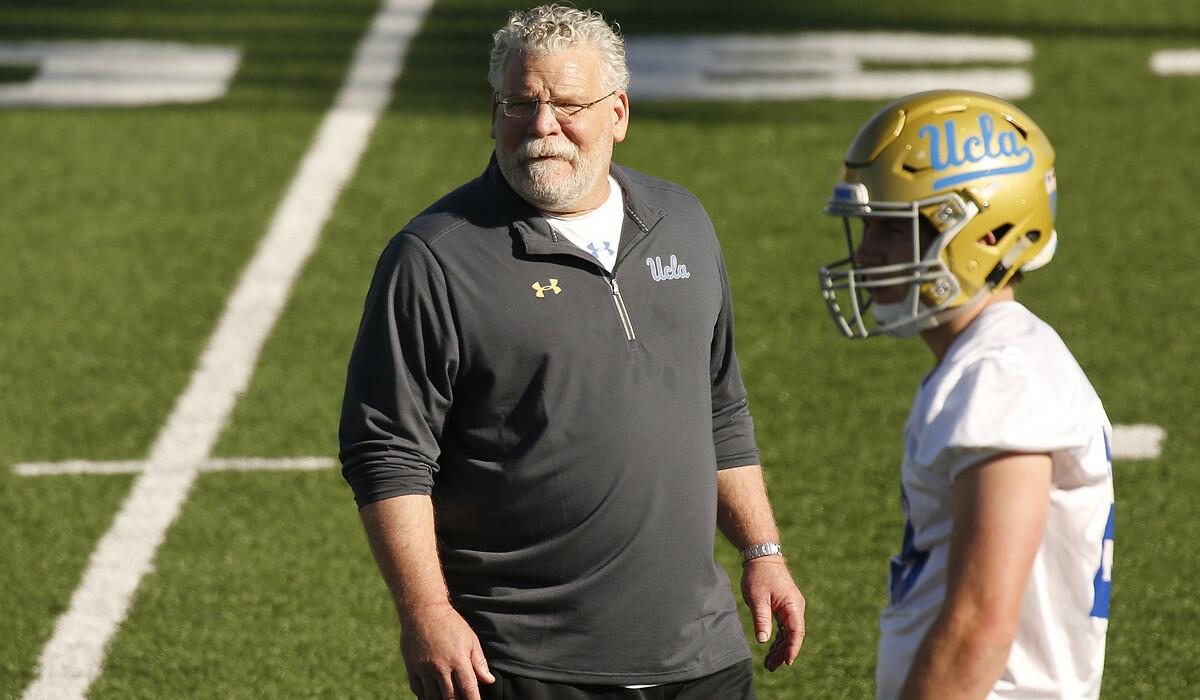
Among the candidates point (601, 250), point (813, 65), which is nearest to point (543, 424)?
point (601, 250)

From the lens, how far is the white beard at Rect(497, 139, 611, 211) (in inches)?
121

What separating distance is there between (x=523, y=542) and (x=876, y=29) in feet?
22.9

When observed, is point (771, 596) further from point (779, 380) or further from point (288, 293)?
point (288, 293)

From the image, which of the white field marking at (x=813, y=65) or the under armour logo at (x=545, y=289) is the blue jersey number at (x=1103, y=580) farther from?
the white field marking at (x=813, y=65)

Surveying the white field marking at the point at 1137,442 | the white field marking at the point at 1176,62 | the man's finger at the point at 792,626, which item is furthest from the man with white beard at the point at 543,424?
the white field marking at the point at 1176,62

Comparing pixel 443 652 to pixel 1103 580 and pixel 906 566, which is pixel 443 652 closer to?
pixel 906 566

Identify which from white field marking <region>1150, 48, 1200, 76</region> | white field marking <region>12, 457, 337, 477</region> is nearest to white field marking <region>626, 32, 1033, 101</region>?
white field marking <region>1150, 48, 1200, 76</region>

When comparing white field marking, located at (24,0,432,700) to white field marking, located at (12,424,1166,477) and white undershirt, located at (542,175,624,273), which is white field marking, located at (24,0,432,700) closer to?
white field marking, located at (12,424,1166,477)

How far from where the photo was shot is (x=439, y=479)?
10.3 feet

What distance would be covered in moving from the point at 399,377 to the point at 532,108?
→ 1.88 ft

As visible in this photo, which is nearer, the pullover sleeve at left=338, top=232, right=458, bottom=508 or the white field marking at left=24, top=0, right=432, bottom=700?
the pullover sleeve at left=338, top=232, right=458, bottom=508

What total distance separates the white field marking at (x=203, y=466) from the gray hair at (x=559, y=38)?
2784mm

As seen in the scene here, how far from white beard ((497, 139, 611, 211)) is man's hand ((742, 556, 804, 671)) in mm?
841

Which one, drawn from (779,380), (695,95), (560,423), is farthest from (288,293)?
(560,423)
